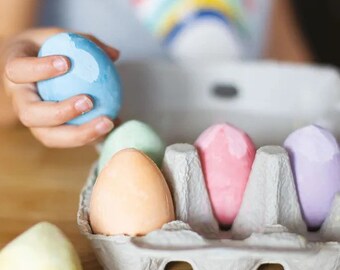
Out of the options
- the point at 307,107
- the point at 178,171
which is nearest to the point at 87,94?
the point at 178,171

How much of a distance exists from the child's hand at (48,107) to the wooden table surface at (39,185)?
3.4 inches

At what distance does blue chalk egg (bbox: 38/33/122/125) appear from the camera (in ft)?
2.49

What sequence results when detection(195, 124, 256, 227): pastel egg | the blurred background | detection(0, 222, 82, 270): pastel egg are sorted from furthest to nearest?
1. the blurred background
2. detection(195, 124, 256, 227): pastel egg
3. detection(0, 222, 82, 270): pastel egg

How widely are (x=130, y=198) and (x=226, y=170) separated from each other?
118 mm

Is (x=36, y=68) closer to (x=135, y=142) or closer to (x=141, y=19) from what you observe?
(x=135, y=142)

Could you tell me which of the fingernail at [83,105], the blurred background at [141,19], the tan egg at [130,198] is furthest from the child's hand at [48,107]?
the blurred background at [141,19]

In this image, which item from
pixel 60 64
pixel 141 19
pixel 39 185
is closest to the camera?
pixel 60 64

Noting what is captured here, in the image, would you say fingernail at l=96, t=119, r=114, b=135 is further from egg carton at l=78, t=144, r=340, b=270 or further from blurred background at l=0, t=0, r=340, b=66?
blurred background at l=0, t=0, r=340, b=66

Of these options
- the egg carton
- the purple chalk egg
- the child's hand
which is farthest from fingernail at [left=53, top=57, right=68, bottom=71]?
the purple chalk egg

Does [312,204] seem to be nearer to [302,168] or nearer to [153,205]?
[302,168]

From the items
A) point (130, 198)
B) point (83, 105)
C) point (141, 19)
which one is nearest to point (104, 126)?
point (83, 105)

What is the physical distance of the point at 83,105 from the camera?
0.75 m

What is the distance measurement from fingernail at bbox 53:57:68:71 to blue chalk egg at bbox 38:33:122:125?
1 cm

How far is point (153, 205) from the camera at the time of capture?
2.15ft
